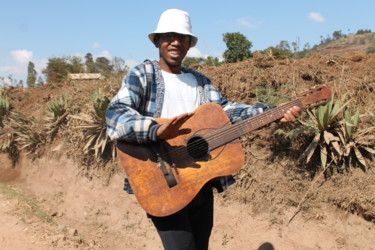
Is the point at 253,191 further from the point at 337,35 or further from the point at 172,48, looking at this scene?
the point at 337,35

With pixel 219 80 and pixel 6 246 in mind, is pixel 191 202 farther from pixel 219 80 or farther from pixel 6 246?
pixel 219 80

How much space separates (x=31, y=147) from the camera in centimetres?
777

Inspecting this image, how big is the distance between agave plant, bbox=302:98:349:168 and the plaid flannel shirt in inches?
75.4

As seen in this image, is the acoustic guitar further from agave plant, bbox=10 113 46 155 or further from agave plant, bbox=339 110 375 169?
agave plant, bbox=10 113 46 155

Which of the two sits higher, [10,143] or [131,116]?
[131,116]

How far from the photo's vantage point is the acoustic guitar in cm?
210

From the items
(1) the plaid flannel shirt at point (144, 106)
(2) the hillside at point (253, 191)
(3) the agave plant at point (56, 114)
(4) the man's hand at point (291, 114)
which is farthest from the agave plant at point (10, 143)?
(4) the man's hand at point (291, 114)

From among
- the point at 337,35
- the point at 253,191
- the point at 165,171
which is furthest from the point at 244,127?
the point at 337,35

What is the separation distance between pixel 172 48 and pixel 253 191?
2.95 meters

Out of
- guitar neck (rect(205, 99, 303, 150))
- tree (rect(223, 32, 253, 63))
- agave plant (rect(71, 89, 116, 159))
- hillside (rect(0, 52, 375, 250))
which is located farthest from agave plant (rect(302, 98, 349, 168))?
tree (rect(223, 32, 253, 63))

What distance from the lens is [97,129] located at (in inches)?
238

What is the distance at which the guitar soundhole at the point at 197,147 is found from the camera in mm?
2289

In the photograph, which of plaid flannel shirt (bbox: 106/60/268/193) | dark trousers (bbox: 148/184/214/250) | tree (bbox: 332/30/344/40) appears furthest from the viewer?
tree (bbox: 332/30/344/40)

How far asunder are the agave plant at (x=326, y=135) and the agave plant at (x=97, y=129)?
3.48 m
